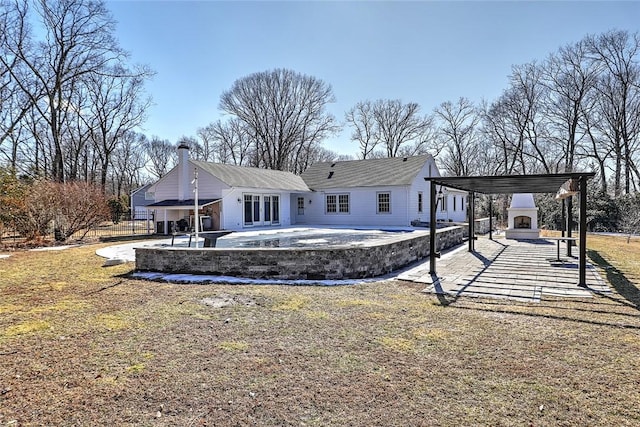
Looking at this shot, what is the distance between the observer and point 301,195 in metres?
25.1

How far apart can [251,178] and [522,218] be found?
544 inches

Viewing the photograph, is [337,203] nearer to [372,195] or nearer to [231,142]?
[372,195]

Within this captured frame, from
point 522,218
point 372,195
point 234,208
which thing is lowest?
point 522,218

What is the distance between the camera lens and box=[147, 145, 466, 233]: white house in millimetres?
18844

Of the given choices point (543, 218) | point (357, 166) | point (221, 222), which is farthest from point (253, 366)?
point (543, 218)

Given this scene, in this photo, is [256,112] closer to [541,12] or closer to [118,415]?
[541,12]

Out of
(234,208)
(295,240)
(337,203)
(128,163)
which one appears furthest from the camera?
(128,163)

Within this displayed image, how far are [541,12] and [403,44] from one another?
525 cm

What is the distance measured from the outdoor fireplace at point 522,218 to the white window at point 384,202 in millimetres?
6635

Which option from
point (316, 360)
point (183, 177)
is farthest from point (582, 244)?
point (183, 177)

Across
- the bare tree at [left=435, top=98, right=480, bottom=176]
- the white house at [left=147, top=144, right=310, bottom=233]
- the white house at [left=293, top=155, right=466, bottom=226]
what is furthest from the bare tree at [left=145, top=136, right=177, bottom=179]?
the bare tree at [left=435, top=98, right=480, bottom=176]

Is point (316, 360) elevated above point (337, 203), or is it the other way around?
point (337, 203)

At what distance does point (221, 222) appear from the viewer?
60.4 ft

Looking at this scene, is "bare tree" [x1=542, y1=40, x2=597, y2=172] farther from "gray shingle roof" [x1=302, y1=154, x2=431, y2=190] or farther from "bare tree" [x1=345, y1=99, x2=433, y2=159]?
"gray shingle roof" [x1=302, y1=154, x2=431, y2=190]
